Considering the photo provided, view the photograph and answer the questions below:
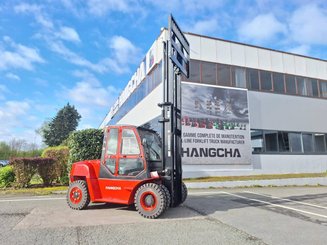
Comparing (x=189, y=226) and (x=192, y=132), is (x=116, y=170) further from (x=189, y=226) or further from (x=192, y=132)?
(x=192, y=132)

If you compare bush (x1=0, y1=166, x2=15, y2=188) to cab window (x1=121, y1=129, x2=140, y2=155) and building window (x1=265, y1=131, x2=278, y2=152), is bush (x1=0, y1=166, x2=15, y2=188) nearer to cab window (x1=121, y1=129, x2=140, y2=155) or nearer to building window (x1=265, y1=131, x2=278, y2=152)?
cab window (x1=121, y1=129, x2=140, y2=155)

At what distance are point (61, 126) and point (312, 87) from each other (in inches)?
1523

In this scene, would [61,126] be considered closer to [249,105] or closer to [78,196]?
[249,105]

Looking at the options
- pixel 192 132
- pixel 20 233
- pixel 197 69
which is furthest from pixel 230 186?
pixel 20 233

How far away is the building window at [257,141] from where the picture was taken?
57.6ft

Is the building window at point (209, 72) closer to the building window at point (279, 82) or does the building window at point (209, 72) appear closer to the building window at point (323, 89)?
the building window at point (279, 82)

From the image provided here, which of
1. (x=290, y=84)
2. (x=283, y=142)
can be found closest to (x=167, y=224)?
(x=283, y=142)

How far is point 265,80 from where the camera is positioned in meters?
19.0

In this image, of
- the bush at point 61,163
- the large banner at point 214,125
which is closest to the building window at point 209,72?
the large banner at point 214,125

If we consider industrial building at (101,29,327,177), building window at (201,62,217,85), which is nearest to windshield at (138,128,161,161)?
industrial building at (101,29,327,177)

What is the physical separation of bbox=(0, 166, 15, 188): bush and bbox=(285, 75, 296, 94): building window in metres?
17.2

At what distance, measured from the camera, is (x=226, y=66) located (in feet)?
57.8

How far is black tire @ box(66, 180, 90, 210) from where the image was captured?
25.0ft

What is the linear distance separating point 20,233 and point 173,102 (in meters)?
4.86
